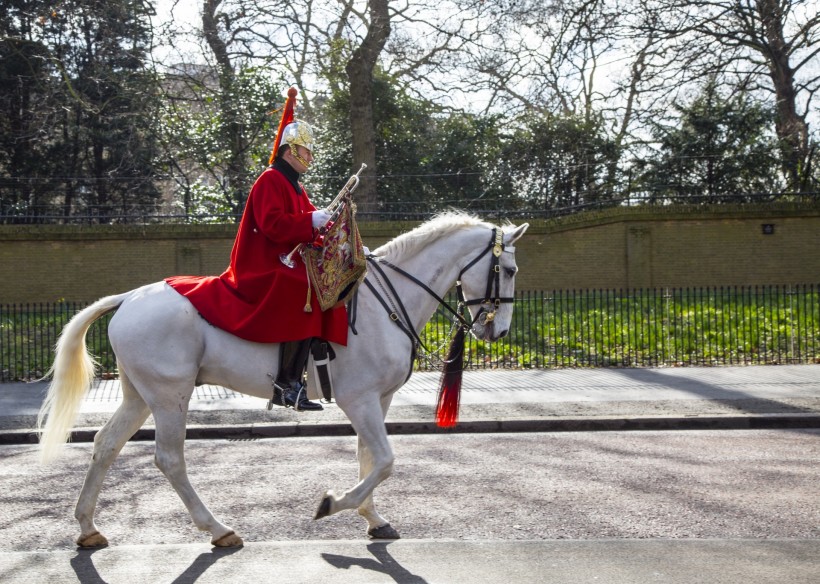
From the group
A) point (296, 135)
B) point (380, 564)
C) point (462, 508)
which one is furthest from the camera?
point (462, 508)

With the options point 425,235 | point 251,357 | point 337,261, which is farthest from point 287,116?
point 251,357

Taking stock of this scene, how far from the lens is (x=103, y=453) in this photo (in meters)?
6.07

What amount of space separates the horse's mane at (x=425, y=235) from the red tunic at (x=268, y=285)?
0.66 metres

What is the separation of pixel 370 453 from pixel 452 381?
0.88m

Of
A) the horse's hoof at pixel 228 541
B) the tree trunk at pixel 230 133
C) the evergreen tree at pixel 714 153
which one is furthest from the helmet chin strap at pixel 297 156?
the evergreen tree at pixel 714 153

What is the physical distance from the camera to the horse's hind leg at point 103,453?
19.1ft

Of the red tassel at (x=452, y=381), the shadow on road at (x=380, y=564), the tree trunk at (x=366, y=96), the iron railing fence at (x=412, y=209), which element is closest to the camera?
the shadow on road at (x=380, y=564)

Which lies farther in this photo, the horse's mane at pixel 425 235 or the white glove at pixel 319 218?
the horse's mane at pixel 425 235

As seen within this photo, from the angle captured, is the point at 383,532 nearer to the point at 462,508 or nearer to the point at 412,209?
the point at 462,508

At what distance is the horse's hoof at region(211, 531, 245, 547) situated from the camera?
5.70 metres

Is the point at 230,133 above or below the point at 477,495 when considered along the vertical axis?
above

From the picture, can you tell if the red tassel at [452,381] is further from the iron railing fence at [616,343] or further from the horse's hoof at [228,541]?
the iron railing fence at [616,343]

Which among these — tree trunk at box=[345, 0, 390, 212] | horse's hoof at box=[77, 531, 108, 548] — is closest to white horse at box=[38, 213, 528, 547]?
horse's hoof at box=[77, 531, 108, 548]

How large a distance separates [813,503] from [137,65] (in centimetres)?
2344
